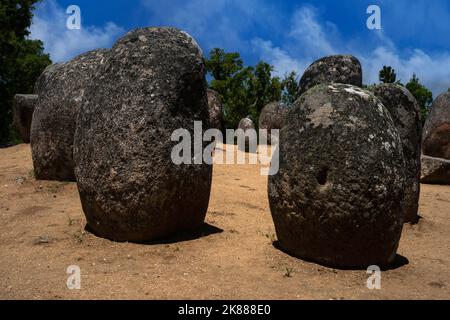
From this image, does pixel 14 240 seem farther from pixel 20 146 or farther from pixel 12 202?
pixel 20 146

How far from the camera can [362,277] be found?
534 centimetres

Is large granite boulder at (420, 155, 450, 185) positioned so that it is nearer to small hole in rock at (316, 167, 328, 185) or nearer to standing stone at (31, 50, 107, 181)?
standing stone at (31, 50, 107, 181)

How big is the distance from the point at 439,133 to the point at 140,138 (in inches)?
628

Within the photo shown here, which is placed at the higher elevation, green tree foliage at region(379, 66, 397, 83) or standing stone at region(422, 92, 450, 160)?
green tree foliage at region(379, 66, 397, 83)

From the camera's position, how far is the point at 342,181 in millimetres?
5340

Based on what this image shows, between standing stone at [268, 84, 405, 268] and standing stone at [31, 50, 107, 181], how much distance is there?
5.55 meters

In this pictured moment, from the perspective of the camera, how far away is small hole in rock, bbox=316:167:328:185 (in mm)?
5430

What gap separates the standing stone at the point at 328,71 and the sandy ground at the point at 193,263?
17.2 ft

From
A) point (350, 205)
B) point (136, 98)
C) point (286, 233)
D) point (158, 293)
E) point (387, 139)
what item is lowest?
Answer: point (158, 293)

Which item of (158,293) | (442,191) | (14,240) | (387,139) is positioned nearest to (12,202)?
(14,240)

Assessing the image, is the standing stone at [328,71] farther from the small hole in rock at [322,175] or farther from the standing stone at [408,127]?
the small hole in rock at [322,175]

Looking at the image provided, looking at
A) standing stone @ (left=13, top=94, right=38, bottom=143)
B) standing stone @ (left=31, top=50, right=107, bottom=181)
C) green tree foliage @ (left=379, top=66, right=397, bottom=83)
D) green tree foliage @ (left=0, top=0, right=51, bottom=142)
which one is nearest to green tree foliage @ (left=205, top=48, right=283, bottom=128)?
green tree foliage @ (left=379, top=66, right=397, bottom=83)

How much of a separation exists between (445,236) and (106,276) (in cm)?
604

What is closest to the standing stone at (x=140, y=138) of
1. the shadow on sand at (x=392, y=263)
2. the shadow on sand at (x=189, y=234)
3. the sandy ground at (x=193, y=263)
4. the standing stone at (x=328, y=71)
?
the shadow on sand at (x=189, y=234)
